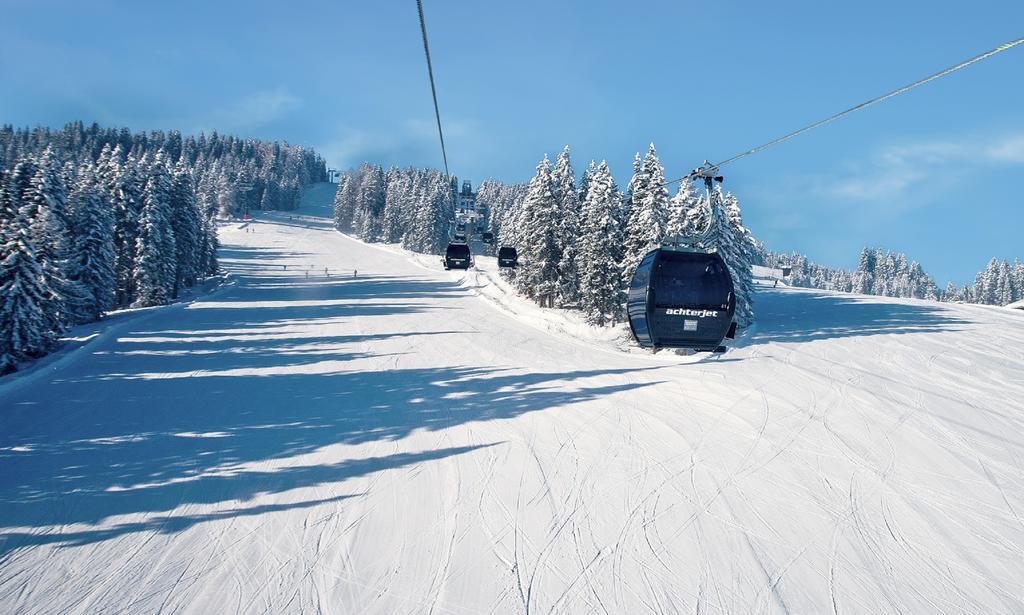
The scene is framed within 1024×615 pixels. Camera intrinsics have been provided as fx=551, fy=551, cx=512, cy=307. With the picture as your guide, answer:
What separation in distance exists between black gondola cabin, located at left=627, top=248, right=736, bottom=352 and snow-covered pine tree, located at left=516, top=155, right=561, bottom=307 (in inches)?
1554

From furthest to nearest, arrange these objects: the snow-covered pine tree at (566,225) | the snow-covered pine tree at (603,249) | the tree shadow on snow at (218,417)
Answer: the snow-covered pine tree at (566,225)
the snow-covered pine tree at (603,249)
the tree shadow on snow at (218,417)

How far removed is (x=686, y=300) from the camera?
11.5 m

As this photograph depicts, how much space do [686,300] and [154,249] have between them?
4974 centimetres

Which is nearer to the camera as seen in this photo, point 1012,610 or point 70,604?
point 70,604

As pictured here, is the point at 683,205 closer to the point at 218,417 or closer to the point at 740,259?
the point at 740,259

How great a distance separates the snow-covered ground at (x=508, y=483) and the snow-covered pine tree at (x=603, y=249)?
1039 cm

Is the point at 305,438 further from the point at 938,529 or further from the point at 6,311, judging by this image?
the point at 6,311

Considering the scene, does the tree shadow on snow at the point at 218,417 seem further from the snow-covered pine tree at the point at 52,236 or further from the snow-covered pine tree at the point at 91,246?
the snow-covered pine tree at the point at 91,246

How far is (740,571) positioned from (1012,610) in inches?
Answer: 190

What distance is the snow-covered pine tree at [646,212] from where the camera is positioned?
35.2 metres

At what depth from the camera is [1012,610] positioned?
406 inches

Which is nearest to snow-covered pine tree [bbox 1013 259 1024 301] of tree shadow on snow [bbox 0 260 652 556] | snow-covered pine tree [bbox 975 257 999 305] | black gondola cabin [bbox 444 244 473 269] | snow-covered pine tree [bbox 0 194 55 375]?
snow-covered pine tree [bbox 975 257 999 305]

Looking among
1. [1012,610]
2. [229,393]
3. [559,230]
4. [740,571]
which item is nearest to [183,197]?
[559,230]

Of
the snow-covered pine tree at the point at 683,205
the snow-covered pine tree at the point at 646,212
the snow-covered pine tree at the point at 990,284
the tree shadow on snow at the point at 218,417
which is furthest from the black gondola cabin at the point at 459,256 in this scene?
the snow-covered pine tree at the point at 990,284
